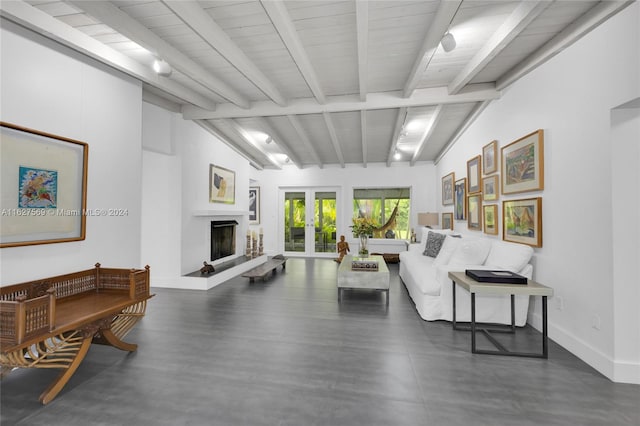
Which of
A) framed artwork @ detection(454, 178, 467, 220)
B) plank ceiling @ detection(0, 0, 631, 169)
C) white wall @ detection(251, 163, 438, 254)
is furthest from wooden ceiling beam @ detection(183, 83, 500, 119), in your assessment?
white wall @ detection(251, 163, 438, 254)

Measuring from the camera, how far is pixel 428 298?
3.16m

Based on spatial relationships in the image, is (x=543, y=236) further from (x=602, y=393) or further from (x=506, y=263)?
(x=602, y=393)

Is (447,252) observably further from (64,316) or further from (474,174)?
(64,316)

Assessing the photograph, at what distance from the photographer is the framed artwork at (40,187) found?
6.70ft

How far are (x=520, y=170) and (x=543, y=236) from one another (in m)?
0.78

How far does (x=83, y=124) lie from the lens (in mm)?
2580

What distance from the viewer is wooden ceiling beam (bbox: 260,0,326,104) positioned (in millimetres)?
2119

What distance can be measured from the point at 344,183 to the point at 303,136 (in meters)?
2.67

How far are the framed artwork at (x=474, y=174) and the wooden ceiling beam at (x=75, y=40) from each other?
14.6 ft

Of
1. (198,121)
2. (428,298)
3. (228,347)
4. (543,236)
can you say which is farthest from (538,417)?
(198,121)

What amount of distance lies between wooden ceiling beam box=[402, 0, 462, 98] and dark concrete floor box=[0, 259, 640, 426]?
2739mm

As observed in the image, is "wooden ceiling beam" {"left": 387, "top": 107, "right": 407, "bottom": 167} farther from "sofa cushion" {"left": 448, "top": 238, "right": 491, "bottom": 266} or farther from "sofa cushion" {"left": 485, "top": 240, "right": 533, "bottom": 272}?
"sofa cushion" {"left": 485, "top": 240, "right": 533, "bottom": 272}

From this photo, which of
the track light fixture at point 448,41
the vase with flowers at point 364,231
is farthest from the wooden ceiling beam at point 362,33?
the vase with flowers at point 364,231

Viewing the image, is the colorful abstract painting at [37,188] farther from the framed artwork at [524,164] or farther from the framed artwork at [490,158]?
the framed artwork at [490,158]
